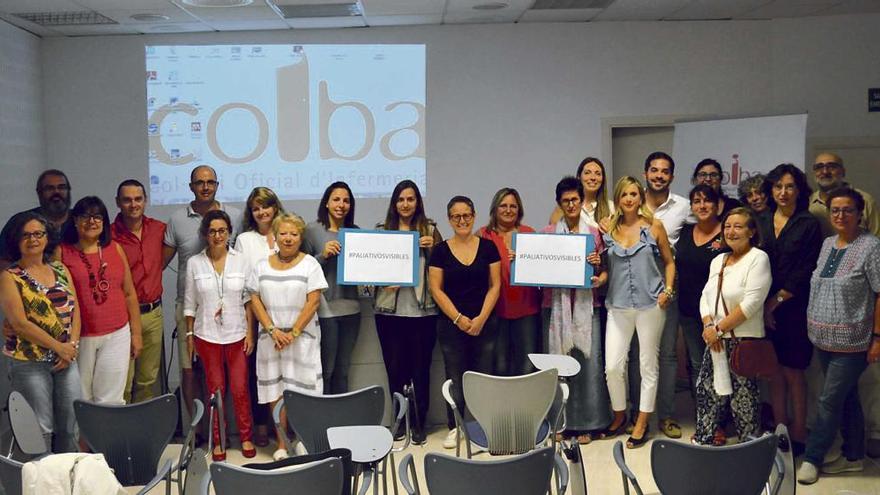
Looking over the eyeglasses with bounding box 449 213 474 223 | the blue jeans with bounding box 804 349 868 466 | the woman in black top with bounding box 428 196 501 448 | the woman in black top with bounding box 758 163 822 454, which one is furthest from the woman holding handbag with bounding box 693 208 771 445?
the eyeglasses with bounding box 449 213 474 223

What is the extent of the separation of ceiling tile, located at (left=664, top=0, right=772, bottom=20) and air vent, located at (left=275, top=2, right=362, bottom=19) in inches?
107

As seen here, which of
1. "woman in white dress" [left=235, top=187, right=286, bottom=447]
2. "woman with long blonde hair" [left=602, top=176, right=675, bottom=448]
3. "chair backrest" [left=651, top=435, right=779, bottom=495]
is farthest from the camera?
"woman in white dress" [left=235, top=187, right=286, bottom=447]

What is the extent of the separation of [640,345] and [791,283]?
0.92m

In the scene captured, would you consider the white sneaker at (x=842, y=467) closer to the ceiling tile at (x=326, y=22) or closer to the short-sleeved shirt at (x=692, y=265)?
the short-sleeved shirt at (x=692, y=265)

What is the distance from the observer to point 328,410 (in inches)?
144

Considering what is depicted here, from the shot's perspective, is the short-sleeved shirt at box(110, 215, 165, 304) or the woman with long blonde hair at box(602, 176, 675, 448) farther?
the short-sleeved shirt at box(110, 215, 165, 304)

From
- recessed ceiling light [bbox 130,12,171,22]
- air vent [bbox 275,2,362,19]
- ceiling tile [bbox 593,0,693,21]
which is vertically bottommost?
recessed ceiling light [bbox 130,12,171,22]

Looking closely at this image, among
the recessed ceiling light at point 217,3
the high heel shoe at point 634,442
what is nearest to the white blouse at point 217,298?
the recessed ceiling light at point 217,3

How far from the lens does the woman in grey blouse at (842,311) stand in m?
4.29

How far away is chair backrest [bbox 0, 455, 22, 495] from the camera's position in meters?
2.77

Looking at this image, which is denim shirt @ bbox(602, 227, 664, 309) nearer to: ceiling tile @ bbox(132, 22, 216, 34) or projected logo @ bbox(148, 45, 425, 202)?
projected logo @ bbox(148, 45, 425, 202)

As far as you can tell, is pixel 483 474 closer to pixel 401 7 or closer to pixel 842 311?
pixel 842 311

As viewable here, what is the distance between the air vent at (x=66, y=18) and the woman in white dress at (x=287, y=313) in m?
2.92

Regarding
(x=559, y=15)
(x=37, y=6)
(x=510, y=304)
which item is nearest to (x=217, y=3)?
(x=37, y=6)
